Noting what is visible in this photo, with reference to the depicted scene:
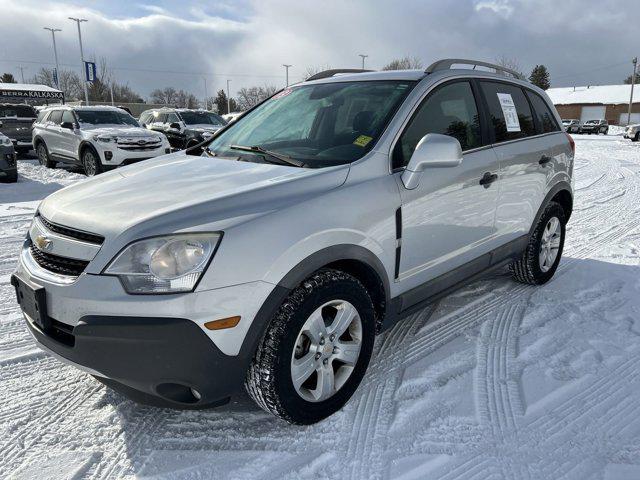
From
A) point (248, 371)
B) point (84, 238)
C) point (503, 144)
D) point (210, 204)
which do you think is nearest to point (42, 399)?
point (84, 238)

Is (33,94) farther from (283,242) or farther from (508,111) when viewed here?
(283,242)

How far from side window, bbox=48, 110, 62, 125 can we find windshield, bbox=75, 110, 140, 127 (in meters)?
0.74

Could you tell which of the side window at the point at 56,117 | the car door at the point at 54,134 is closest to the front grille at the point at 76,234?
the car door at the point at 54,134

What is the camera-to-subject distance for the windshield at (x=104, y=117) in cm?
1213

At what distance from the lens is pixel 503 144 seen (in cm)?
369

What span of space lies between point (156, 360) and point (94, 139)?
10387mm

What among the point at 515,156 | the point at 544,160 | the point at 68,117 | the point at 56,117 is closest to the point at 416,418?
the point at 515,156

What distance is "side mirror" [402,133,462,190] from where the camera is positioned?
8.98 feet

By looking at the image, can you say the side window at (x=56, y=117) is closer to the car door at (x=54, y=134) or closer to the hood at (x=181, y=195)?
the car door at (x=54, y=134)

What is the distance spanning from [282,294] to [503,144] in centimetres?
229

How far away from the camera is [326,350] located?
2518 millimetres

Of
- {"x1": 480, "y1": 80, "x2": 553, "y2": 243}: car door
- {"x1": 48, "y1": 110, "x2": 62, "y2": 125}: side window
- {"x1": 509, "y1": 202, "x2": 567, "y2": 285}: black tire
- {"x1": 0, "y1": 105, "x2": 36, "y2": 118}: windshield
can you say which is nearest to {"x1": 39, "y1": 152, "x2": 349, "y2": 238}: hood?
{"x1": 480, "y1": 80, "x2": 553, "y2": 243}: car door

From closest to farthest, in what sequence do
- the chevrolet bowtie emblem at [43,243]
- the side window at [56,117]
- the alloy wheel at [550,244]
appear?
the chevrolet bowtie emblem at [43,243], the alloy wheel at [550,244], the side window at [56,117]

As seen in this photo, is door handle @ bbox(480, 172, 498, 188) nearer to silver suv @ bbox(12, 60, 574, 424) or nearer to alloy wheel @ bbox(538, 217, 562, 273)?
silver suv @ bbox(12, 60, 574, 424)
